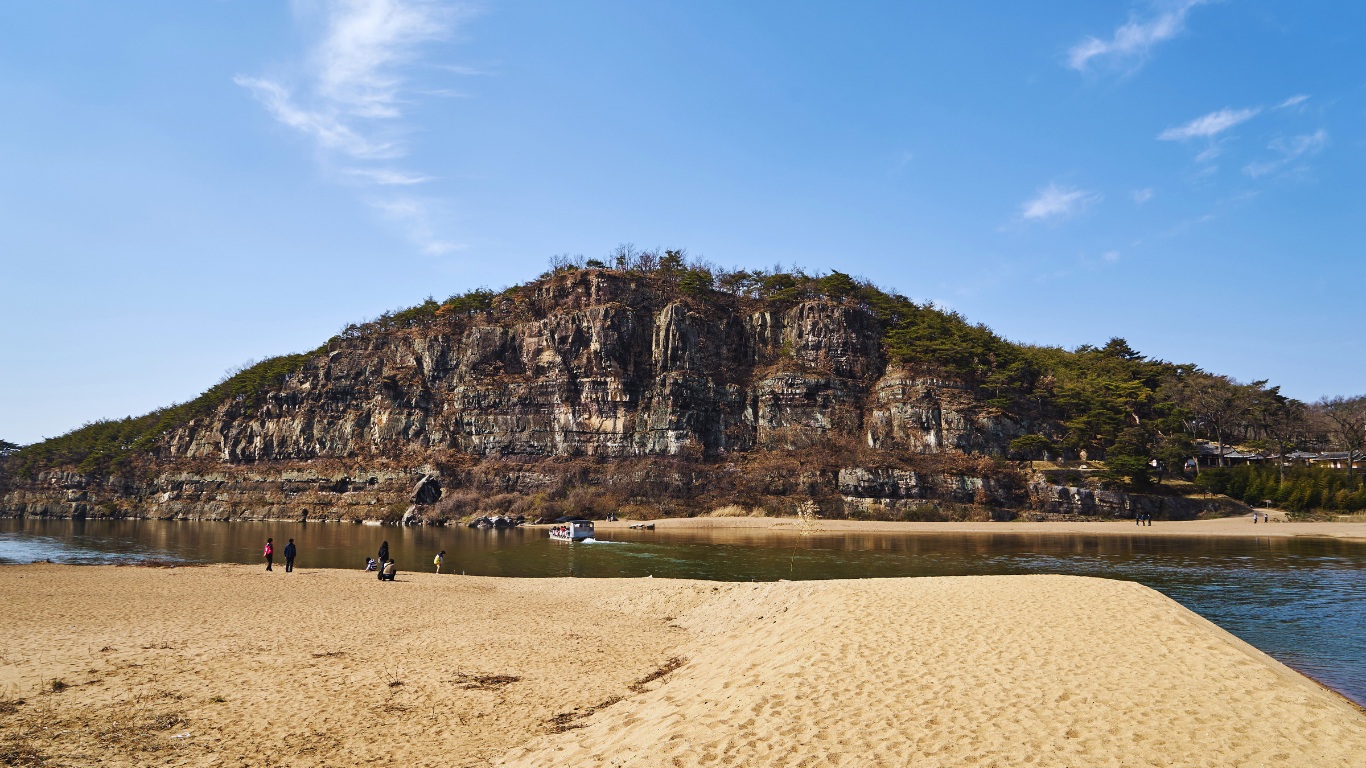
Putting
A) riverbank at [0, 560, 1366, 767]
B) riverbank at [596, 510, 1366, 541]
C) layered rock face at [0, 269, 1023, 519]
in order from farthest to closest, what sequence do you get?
layered rock face at [0, 269, 1023, 519] → riverbank at [596, 510, 1366, 541] → riverbank at [0, 560, 1366, 767]

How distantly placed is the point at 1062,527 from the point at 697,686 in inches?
2497

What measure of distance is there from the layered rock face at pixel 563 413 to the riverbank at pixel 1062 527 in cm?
1071

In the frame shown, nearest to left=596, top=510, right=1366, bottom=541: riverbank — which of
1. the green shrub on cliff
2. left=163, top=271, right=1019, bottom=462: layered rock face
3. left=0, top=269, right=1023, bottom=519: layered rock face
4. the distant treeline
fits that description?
the distant treeline

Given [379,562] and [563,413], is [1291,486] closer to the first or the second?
[563,413]

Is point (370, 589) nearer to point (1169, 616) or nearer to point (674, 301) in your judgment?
point (1169, 616)

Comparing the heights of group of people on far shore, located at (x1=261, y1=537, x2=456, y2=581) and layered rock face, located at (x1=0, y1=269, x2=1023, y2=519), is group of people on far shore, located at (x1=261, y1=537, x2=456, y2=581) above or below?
below

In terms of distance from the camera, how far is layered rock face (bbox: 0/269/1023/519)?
84375mm

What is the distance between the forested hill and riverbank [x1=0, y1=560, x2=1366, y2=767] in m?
65.4

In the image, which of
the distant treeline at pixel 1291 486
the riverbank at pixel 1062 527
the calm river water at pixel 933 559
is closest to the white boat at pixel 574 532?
the calm river water at pixel 933 559

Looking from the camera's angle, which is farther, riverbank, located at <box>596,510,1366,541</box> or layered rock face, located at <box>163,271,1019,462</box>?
layered rock face, located at <box>163,271,1019,462</box>

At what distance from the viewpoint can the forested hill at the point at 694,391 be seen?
277 feet

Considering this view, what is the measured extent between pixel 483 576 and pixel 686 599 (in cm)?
1434

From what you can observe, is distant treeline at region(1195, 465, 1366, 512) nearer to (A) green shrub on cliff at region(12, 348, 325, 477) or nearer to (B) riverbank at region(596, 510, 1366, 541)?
(B) riverbank at region(596, 510, 1366, 541)

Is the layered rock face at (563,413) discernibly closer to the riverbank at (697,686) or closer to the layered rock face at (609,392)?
the layered rock face at (609,392)
